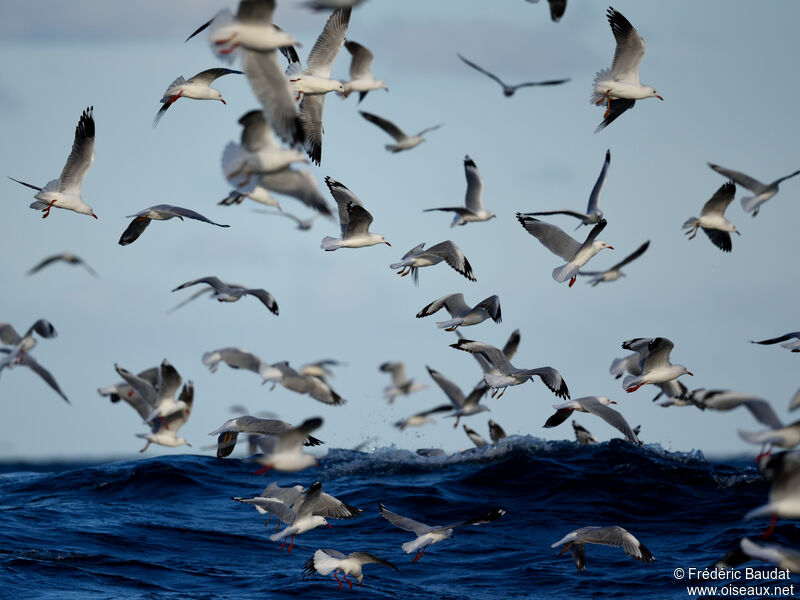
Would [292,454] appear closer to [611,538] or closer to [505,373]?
[611,538]

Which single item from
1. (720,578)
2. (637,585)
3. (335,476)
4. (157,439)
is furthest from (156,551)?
(720,578)

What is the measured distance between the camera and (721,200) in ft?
52.8

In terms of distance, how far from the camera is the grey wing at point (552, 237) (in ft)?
50.4

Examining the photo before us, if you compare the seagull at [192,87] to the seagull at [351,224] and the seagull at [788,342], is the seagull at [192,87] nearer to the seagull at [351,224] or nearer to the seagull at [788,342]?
the seagull at [351,224]

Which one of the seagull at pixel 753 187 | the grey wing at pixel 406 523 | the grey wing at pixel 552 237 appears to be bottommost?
the grey wing at pixel 406 523

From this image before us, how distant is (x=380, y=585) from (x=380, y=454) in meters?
9.63

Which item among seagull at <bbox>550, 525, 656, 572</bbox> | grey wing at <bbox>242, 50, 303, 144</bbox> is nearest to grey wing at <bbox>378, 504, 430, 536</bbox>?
seagull at <bbox>550, 525, 656, 572</bbox>

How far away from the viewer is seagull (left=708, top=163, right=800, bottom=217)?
14609mm

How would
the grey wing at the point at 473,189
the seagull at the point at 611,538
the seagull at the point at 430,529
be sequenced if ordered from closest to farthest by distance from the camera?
the seagull at the point at 430,529 < the seagull at the point at 611,538 < the grey wing at the point at 473,189

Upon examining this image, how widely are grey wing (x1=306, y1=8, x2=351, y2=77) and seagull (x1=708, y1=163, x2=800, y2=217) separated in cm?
562

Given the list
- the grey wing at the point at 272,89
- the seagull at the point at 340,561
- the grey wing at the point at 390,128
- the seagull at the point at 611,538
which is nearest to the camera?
the grey wing at the point at 272,89

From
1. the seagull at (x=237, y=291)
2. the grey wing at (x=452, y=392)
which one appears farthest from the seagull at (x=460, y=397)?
the seagull at (x=237, y=291)

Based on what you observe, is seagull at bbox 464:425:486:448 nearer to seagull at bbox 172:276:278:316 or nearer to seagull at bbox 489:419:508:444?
seagull at bbox 489:419:508:444

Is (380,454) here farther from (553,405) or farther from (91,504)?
(553,405)
